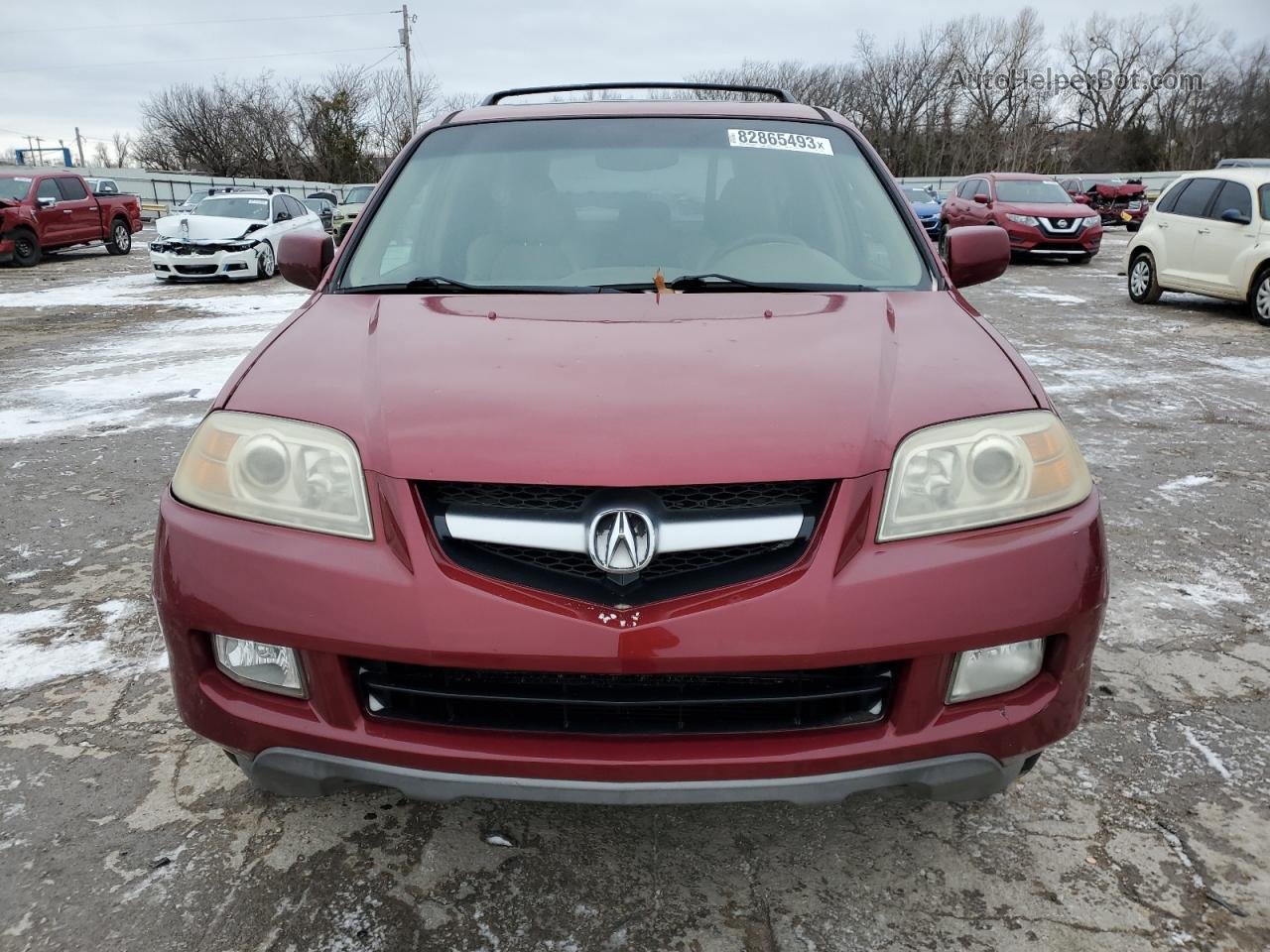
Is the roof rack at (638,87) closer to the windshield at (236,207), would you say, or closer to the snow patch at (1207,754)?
the snow patch at (1207,754)

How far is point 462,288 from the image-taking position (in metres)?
2.56

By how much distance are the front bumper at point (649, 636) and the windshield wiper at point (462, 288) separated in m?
0.95

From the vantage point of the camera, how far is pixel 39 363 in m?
8.24

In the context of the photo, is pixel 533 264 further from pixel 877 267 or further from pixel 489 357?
pixel 877 267

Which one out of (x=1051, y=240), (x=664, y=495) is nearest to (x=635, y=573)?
(x=664, y=495)

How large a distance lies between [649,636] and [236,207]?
15897 mm

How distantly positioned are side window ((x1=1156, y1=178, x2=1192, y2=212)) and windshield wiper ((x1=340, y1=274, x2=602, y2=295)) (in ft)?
36.1

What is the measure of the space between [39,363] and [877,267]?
8062 mm

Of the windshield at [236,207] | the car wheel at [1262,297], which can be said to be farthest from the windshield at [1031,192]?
the windshield at [236,207]

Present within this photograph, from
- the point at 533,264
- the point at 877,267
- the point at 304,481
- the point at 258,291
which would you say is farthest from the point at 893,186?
the point at 258,291

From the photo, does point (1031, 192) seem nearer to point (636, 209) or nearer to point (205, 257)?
point (205, 257)

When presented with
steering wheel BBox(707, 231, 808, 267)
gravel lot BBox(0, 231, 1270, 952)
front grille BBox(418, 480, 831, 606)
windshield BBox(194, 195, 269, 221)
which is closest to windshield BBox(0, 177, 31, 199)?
windshield BBox(194, 195, 269, 221)

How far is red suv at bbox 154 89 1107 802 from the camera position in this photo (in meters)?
1.63

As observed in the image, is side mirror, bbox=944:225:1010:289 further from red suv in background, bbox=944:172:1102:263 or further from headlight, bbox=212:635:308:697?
red suv in background, bbox=944:172:1102:263
